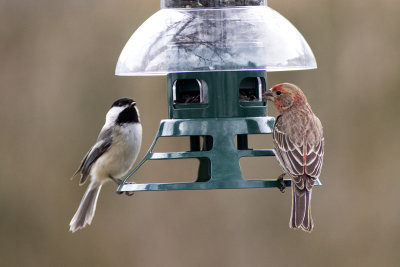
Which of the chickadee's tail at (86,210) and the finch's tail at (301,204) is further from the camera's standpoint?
the chickadee's tail at (86,210)

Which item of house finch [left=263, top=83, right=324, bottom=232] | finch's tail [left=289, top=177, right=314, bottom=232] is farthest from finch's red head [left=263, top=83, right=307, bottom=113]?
finch's tail [left=289, top=177, right=314, bottom=232]

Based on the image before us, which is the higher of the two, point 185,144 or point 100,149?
point 100,149

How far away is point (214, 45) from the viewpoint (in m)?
7.70

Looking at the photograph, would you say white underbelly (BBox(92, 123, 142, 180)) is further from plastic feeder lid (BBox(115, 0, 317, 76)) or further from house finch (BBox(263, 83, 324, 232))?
plastic feeder lid (BBox(115, 0, 317, 76))

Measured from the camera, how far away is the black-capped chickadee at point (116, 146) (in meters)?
9.65

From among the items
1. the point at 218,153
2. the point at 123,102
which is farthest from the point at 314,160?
the point at 123,102

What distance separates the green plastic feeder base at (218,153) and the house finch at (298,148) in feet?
0.38

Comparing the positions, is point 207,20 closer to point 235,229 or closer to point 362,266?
point 235,229

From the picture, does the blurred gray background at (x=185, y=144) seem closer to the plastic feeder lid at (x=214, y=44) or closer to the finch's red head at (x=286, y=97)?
the finch's red head at (x=286, y=97)

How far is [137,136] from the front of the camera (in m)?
9.67

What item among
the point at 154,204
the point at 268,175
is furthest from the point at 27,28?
the point at 268,175

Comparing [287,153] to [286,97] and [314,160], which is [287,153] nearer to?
[314,160]

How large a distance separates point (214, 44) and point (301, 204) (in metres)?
1.52

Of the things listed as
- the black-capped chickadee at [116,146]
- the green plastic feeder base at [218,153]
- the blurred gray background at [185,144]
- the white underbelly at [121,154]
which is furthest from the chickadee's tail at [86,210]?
the blurred gray background at [185,144]
